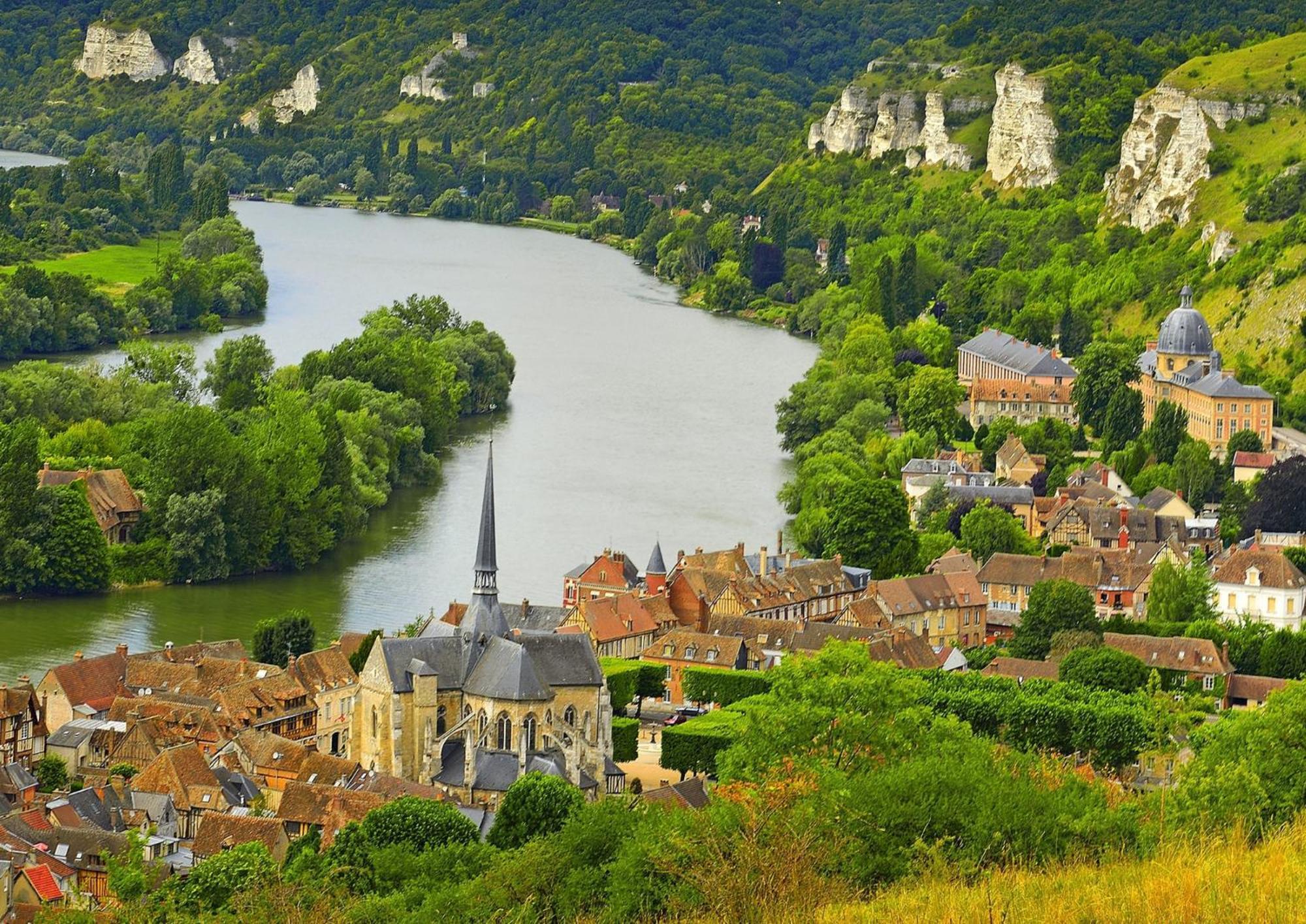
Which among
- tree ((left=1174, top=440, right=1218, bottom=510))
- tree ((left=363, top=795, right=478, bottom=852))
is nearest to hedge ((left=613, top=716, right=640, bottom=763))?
tree ((left=363, top=795, right=478, bottom=852))

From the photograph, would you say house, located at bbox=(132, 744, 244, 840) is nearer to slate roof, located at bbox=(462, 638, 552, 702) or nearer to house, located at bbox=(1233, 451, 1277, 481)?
slate roof, located at bbox=(462, 638, 552, 702)

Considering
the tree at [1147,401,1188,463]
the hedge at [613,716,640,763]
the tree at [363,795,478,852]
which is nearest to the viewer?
the tree at [363,795,478,852]

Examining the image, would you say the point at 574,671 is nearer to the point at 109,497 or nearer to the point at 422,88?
the point at 109,497

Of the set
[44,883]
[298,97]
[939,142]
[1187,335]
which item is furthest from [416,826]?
[298,97]

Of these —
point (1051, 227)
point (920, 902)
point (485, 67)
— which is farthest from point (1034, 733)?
point (485, 67)

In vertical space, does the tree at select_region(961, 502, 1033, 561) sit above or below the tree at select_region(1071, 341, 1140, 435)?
below

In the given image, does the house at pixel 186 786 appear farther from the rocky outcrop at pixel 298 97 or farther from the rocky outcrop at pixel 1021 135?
the rocky outcrop at pixel 298 97
